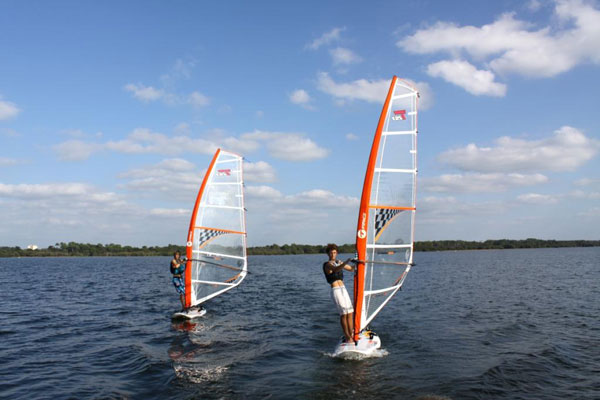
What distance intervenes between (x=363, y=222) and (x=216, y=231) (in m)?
7.77

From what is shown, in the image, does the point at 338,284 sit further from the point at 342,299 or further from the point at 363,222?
the point at 363,222

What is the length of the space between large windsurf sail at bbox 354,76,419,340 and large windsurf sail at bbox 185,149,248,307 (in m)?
7.37

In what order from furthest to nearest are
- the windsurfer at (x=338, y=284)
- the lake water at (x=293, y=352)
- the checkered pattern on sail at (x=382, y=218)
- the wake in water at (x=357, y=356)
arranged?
the checkered pattern on sail at (x=382, y=218) → the wake in water at (x=357, y=356) → the windsurfer at (x=338, y=284) → the lake water at (x=293, y=352)

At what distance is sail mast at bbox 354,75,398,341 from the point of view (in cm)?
1031

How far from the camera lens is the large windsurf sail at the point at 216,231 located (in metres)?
16.1

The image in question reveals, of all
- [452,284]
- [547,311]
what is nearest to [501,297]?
[547,311]

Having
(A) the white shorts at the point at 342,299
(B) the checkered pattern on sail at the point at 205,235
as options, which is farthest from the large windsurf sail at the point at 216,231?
(A) the white shorts at the point at 342,299

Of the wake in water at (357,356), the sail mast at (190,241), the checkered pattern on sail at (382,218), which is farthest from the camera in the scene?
the sail mast at (190,241)

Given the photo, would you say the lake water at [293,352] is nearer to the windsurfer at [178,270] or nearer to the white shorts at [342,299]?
the white shorts at [342,299]

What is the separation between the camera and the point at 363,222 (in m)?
10.4

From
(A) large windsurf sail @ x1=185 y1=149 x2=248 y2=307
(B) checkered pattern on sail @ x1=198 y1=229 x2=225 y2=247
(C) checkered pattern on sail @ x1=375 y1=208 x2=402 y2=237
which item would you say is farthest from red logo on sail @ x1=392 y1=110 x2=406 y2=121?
(B) checkered pattern on sail @ x1=198 y1=229 x2=225 y2=247

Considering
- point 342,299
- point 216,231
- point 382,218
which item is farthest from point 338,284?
point 216,231

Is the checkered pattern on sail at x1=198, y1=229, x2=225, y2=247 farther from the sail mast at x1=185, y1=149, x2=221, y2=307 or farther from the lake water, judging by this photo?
the lake water

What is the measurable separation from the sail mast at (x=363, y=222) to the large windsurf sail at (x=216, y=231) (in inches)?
289
